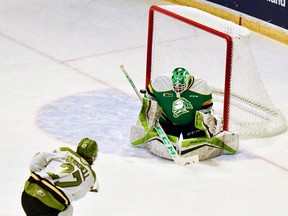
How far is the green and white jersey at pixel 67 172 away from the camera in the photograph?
16.6 feet

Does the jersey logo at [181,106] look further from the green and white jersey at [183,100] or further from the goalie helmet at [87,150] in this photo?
the goalie helmet at [87,150]

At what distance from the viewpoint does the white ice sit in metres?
6.08

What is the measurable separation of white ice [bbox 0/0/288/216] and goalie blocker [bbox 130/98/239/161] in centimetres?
6

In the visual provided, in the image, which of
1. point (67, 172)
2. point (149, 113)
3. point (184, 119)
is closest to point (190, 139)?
point (184, 119)

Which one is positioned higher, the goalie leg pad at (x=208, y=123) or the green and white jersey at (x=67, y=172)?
the goalie leg pad at (x=208, y=123)

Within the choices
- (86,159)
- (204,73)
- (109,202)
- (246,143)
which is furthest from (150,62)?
(86,159)

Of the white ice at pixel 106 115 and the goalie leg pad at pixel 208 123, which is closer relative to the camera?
the white ice at pixel 106 115

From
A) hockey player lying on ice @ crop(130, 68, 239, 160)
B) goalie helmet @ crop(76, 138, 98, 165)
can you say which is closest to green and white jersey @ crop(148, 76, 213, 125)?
hockey player lying on ice @ crop(130, 68, 239, 160)

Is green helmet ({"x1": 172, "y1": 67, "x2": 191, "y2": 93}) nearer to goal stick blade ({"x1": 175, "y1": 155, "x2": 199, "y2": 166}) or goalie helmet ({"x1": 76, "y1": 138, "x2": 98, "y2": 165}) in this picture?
goal stick blade ({"x1": 175, "y1": 155, "x2": 199, "y2": 166})

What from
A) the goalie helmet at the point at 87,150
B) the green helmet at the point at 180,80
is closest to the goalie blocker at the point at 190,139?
the green helmet at the point at 180,80

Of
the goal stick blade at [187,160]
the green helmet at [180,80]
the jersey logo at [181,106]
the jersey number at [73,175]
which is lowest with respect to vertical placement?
the jersey number at [73,175]

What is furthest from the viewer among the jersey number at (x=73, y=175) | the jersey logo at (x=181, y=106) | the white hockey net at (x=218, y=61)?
the white hockey net at (x=218, y=61)

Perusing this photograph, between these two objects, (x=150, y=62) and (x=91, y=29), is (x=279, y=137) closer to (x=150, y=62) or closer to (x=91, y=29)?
(x=150, y=62)

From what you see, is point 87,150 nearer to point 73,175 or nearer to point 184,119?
point 73,175
